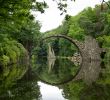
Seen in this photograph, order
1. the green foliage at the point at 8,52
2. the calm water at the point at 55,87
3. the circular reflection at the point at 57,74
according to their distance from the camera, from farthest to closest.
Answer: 1. the green foliage at the point at 8,52
2. the circular reflection at the point at 57,74
3. the calm water at the point at 55,87

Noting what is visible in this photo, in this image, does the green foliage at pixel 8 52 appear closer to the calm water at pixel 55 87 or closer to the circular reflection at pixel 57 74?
the circular reflection at pixel 57 74

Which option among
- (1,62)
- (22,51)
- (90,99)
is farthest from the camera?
(22,51)

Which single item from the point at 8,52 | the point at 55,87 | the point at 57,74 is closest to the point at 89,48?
the point at 8,52

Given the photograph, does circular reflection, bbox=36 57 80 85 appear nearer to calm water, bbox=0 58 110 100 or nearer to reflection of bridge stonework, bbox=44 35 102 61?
calm water, bbox=0 58 110 100

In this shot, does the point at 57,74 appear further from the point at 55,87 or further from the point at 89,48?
the point at 89,48

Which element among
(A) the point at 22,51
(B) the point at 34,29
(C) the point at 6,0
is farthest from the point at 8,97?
(B) the point at 34,29

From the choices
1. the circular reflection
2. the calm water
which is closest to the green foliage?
the circular reflection

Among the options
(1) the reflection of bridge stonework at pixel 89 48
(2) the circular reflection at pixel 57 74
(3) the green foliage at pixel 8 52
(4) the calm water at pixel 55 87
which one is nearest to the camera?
(4) the calm water at pixel 55 87

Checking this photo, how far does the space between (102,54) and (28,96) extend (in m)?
48.4

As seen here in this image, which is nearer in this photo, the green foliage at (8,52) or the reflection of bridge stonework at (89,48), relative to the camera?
the green foliage at (8,52)

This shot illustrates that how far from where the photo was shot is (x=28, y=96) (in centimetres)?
1524

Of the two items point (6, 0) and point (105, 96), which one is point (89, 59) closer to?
point (6, 0)

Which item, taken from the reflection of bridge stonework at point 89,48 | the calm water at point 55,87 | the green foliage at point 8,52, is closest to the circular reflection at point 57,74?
the calm water at point 55,87

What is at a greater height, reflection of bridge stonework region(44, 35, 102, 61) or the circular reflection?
reflection of bridge stonework region(44, 35, 102, 61)
